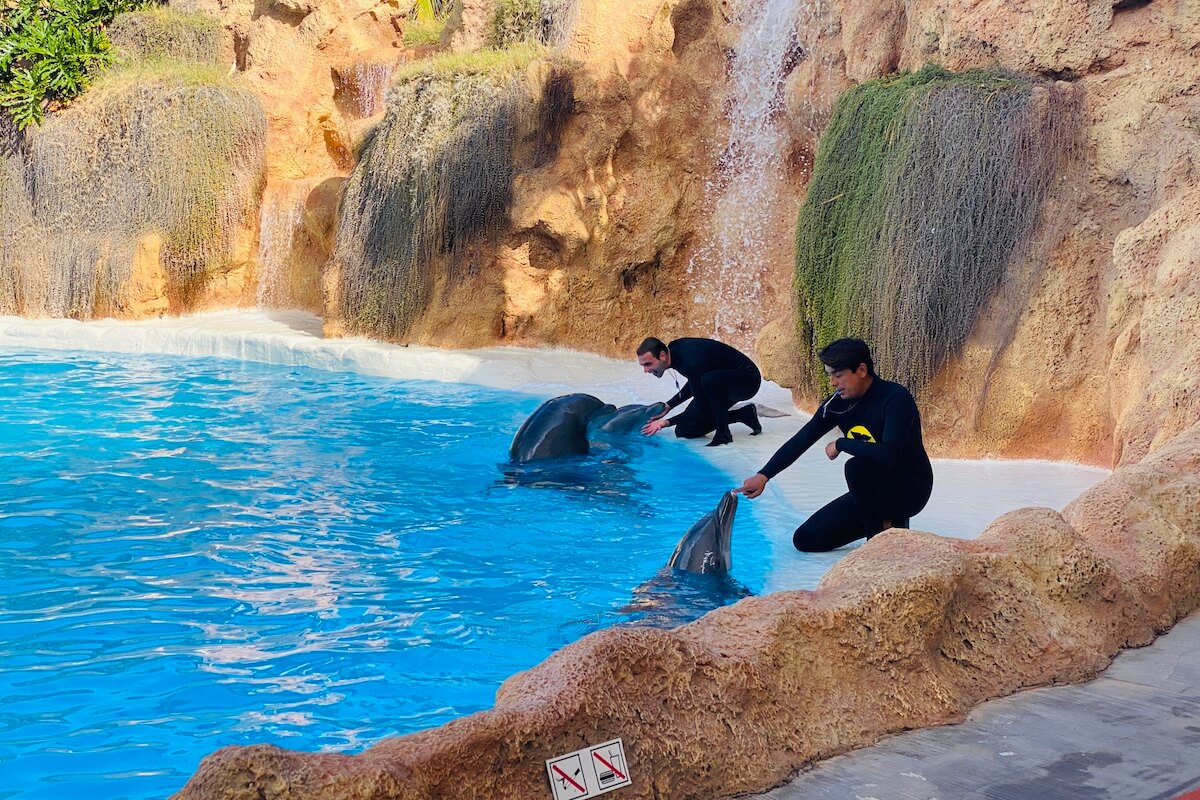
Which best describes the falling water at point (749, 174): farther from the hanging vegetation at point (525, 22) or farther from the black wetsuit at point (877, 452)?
the black wetsuit at point (877, 452)

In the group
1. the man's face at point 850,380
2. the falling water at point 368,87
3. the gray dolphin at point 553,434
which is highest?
the falling water at point 368,87

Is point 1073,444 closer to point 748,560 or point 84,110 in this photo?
point 748,560

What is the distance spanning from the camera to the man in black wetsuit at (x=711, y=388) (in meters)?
9.34

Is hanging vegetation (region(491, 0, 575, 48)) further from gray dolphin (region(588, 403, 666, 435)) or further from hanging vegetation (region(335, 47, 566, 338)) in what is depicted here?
gray dolphin (region(588, 403, 666, 435))

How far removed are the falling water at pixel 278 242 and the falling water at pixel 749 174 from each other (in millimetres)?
6142

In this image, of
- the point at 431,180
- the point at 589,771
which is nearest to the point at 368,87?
the point at 431,180

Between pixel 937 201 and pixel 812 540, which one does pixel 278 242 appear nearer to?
pixel 937 201

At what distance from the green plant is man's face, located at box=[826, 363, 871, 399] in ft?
49.4

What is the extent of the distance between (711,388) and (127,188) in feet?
A: 35.5

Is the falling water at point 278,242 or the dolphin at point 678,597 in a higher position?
the falling water at point 278,242

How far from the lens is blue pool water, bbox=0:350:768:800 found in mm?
4750

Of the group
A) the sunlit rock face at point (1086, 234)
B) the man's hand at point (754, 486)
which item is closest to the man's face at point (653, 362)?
the sunlit rock face at point (1086, 234)

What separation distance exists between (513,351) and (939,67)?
6000 millimetres

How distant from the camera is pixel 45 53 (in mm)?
17688
